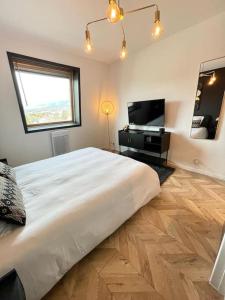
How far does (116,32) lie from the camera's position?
2.42 metres

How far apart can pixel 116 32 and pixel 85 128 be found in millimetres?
2145

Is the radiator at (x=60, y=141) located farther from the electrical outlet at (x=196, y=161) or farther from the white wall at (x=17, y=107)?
the electrical outlet at (x=196, y=161)

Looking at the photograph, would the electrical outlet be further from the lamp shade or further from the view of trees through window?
the view of trees through window

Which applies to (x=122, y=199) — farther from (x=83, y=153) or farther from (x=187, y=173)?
(x=187, y=173)

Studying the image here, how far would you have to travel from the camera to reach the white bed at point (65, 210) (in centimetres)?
87

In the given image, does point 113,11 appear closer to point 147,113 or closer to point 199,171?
point 147,113

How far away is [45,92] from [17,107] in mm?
761

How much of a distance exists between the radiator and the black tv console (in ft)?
4.42

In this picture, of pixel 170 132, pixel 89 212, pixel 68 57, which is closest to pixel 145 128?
pixel 170 132

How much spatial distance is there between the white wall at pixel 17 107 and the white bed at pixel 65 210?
Result: 1272 millimetres

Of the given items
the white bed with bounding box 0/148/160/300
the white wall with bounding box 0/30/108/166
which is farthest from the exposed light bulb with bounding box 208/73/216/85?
the white wall with bounding box 0/30/108/166

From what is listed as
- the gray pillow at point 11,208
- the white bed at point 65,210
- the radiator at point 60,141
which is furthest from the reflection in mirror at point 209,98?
the gray pillow at point 11,208

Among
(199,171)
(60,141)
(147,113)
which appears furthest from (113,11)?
(199,171)

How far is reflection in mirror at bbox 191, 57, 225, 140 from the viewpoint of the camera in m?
2.29
